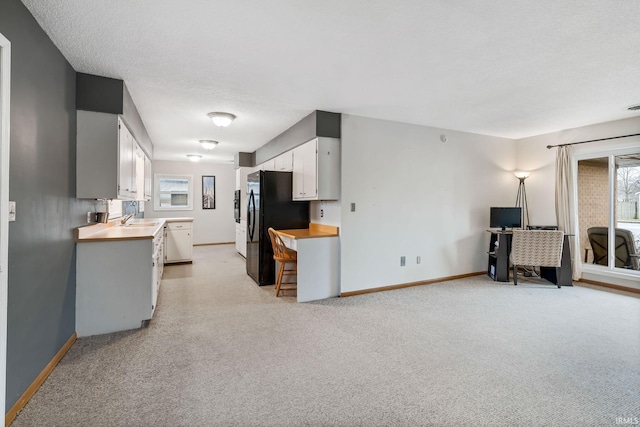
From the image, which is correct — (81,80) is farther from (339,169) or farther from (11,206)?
(339,169)

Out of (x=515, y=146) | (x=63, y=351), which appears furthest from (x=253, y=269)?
(x=515, y=146)

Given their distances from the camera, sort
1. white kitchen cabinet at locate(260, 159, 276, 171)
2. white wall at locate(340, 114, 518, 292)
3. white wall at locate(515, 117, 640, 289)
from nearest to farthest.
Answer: white wall at locate(340, 114, 518, 292) < white wall at locate(515, 117, 640, 289) < white kitchen cabinet at locate(260, 159, 276, 171)

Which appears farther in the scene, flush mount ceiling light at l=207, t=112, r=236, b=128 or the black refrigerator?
the black refrigerator

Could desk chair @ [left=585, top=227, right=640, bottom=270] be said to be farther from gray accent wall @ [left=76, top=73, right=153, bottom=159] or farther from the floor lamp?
gray accent wall @ [left=76, top=73, right=153, bottom=159]

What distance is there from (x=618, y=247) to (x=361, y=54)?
518cm

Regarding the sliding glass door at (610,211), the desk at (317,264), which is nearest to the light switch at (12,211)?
the desk at (317,264)

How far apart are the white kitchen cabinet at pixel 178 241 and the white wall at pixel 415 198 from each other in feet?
12.2

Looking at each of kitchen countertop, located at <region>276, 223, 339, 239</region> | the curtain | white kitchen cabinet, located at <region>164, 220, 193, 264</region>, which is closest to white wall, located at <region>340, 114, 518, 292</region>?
kitchen countertop, located at <region>276, 223, 339, 239</region>

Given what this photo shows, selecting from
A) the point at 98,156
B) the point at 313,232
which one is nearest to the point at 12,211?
the point at 98,156

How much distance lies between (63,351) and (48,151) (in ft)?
5.39

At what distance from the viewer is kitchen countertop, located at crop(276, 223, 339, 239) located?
4.14 m

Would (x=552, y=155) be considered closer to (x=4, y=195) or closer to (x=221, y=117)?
(x=221, y=117)

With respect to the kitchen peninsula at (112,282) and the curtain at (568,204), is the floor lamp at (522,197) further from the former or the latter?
the kitchen peninsula at (112,282)

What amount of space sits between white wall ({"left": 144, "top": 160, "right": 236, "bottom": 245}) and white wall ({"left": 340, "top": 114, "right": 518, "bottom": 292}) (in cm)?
603
